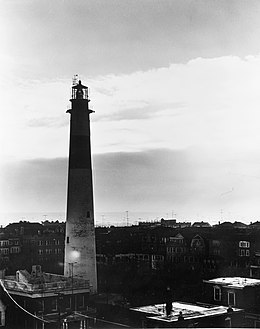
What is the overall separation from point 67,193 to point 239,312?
1.91 m

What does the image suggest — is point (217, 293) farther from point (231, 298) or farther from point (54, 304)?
point (54, 304)

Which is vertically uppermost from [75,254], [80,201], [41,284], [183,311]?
Result: [80,201]

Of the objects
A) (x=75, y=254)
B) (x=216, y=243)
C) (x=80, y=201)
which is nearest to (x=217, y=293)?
(x=216, y=243)

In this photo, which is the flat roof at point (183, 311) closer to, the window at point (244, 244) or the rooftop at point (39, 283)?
the rooftop at point (39, 283)

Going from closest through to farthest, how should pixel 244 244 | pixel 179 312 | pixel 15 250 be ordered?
pixel 179 312
pixel 244 244
pixel 15 250

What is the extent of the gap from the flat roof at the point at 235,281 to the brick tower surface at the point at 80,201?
113 cm

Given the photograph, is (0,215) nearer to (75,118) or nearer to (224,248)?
(75,118)

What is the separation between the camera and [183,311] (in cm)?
367

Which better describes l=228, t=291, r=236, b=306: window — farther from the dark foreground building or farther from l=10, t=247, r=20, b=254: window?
l=10, t=247, r=20, b=254: window

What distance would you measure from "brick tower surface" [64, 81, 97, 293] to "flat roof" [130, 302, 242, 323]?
3.15 feet

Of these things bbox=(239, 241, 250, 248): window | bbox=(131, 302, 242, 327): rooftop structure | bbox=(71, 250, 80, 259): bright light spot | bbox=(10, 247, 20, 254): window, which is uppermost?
bbox=(239, 241, 250, 248): window

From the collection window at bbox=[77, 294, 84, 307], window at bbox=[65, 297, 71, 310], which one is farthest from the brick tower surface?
window at bbox=[65, 297, 71, 310]

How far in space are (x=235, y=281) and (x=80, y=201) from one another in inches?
61.6

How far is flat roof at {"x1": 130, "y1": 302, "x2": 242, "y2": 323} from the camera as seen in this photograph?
352 centimetres
